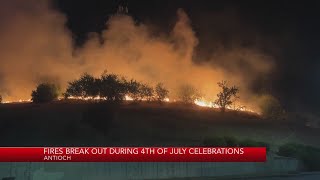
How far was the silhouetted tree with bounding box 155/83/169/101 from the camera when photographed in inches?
3309

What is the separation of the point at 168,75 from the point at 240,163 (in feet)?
178

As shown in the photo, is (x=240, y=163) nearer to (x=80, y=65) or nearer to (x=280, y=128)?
(x=280, y=128)

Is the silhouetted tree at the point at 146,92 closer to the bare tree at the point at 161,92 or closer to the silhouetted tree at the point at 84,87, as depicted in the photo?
the bare tree at the point at 161,92

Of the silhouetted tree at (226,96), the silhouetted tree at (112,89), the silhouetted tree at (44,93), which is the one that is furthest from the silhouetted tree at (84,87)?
the silhouetted tree at (226,96)

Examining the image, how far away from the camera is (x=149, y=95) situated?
81.7 m

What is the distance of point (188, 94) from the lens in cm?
8919

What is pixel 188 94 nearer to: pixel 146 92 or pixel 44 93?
pixel 146 92

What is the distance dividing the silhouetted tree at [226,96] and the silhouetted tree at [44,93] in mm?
29221

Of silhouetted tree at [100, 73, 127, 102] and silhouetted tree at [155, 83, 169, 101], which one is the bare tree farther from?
silhouetted tree at [100, 73, 127, 102]

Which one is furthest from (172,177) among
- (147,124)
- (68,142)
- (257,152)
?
(147,124)

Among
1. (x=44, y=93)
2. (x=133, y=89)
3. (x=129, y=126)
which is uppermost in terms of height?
(x=133, y=89)

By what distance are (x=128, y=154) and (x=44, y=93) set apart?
4281 centimetres

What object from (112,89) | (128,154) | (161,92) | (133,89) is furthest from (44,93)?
(128,154)

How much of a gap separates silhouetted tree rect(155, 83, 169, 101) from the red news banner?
142ft
